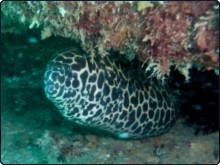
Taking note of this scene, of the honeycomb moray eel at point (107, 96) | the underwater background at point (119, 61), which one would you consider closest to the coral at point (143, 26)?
the underwater background at point (119, 61)

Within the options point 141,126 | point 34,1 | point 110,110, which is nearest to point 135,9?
point 34,1

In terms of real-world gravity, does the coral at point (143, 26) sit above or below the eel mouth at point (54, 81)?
above

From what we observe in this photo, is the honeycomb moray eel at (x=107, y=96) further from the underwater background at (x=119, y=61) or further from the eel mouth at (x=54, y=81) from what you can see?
the underwater background at (x=119, y=61)

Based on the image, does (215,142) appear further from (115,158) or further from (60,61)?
(60,61)

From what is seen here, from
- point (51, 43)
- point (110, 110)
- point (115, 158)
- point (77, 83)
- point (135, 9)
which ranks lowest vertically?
point (115, 158)

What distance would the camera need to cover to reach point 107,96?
13.0ft

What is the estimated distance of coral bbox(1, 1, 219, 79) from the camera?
8.19 ft

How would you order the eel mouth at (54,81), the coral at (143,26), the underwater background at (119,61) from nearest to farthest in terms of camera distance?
1. the coral at (143,26)
2. the underwater background at (119,61)
3. the eel mouth at (54,81)

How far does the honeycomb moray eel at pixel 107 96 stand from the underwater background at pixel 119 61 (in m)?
0.21

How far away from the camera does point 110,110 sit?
404 centimetres

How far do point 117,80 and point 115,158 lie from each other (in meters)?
1.04

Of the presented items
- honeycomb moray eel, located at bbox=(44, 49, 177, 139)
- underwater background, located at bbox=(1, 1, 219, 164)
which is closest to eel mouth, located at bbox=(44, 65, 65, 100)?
honeycomb moray eel, located at bbox=(44, 49, 177, 139)

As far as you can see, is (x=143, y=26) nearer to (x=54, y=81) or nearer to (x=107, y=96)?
(x=54, y=81)

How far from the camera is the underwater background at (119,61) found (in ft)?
8.69
